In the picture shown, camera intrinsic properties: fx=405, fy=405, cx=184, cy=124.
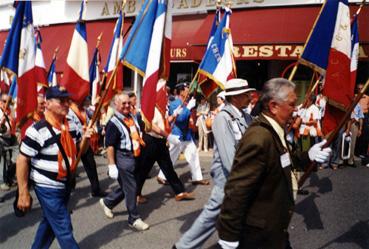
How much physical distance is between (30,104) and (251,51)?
27.1ft

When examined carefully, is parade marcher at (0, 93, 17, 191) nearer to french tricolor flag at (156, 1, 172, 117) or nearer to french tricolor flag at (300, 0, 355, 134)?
french tricolor flag at (156, 1, 172, 117)

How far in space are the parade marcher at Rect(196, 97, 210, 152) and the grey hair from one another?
9.03 meters

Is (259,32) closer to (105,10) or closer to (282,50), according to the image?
(282,50)

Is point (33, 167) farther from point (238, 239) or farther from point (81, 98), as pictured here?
point (238, 239)

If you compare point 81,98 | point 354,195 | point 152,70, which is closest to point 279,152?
point 152,70

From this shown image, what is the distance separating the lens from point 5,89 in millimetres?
8570

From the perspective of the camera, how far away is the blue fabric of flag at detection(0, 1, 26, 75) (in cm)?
532

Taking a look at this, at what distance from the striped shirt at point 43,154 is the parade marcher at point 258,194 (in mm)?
1996

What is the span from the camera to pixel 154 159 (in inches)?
259

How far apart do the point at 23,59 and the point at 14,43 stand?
11.3 inches

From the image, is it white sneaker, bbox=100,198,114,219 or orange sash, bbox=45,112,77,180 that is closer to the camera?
orange sash, bbox=45,112,77,180

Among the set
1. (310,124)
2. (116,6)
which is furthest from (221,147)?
(116,6)

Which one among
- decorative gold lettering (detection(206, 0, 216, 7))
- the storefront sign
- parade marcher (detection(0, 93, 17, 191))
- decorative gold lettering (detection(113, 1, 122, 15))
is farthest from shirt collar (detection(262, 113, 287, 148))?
decorative gold lettering (detection(113, 1, 122, 15))

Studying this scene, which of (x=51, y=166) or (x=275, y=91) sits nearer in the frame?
(x=275, y=91)
